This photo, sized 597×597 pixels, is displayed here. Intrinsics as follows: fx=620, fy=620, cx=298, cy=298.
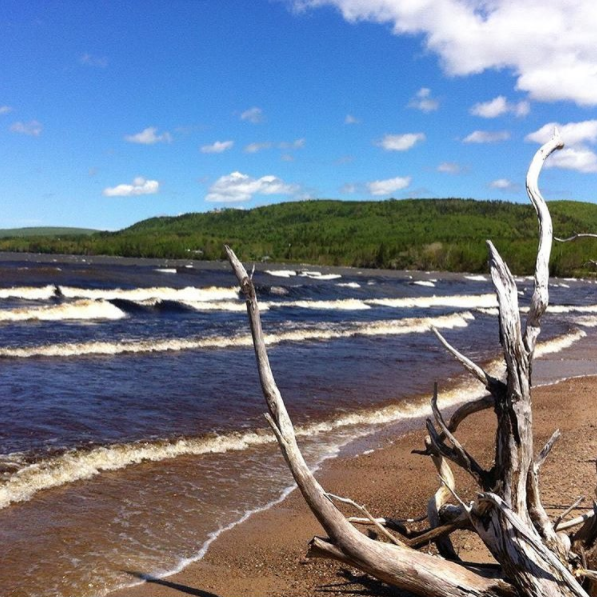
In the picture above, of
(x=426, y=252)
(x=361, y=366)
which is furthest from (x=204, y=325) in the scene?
(x=426, y=252)

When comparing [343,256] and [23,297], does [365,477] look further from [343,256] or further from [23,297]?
[343,256]

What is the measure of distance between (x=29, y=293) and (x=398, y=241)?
104 m

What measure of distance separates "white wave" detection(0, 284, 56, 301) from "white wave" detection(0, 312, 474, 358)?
18096mm

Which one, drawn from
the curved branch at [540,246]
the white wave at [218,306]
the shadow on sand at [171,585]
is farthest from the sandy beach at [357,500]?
the white wave at [218,306]

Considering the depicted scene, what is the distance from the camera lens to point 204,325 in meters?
Result: 27.2

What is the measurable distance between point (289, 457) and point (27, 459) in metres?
5.39

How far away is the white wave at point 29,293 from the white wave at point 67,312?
8.01 m

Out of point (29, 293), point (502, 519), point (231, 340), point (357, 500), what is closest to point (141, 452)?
point (357, 500)

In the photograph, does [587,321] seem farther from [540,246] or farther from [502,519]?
[502,519]

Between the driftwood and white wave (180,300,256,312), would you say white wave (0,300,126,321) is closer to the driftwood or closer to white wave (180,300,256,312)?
white wave (180,300,256,312)

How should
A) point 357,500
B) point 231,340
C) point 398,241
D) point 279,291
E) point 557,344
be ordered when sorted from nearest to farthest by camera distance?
point 357,500 < point 231,340 < point 557,344 < point 279,291 < point 398,241

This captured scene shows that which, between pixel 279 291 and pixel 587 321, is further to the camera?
pixel 279 291

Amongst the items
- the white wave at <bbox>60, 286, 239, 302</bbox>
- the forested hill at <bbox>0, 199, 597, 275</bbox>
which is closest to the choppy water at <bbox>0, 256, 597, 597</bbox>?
the white wave at <bbox>60, 286, 239, 302</bbox>

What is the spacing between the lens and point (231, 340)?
22672 millimetres
